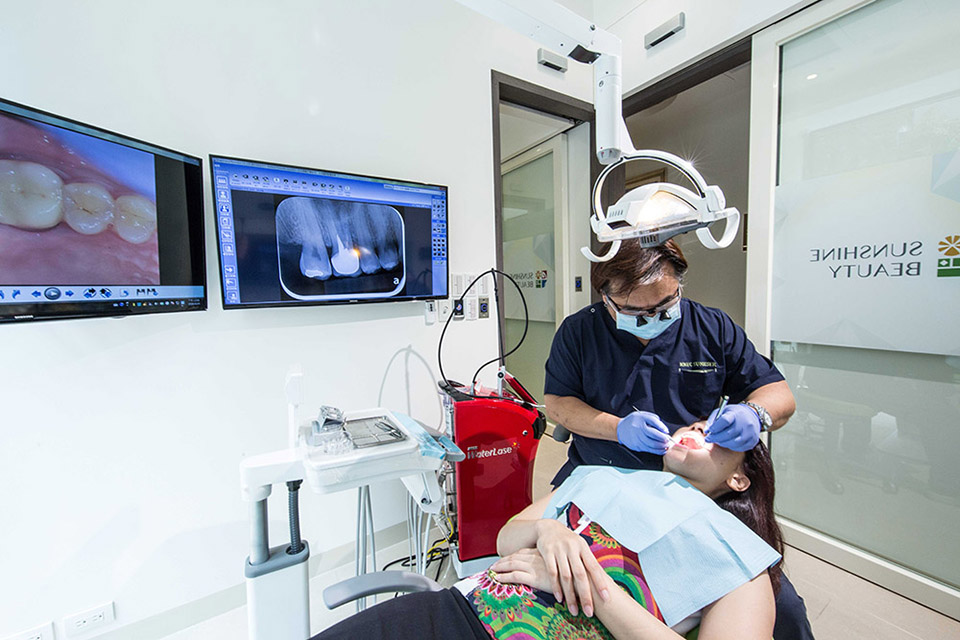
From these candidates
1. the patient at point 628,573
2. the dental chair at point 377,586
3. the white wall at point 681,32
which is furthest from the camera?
the white wall at point 681,32

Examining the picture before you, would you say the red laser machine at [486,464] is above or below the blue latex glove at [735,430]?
below

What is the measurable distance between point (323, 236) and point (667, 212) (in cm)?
129

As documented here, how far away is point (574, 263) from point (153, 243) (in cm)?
244

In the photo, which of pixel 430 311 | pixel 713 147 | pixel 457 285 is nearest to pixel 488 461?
pixel 430 311

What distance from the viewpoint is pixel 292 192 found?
1552mm

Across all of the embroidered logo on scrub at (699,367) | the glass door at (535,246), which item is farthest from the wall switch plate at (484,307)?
the embroidered logo on scrub at (699,367)

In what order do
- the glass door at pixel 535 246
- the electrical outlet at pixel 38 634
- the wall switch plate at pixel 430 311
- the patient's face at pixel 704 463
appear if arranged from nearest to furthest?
the patient's face at pixel 704 463 < the electrical outlet at pixel 38 634 < the wall switch plate at pixel 430 311 < the glass door at pixel 535 246

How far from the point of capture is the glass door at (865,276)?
1396mm

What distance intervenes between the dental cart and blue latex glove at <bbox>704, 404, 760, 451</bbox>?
2.20ft

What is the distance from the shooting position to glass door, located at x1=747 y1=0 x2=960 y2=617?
1.40 metres

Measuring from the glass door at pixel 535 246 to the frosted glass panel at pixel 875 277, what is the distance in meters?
1.41

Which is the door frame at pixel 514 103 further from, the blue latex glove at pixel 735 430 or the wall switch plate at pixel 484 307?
the blue latex glove at pixel 735 430

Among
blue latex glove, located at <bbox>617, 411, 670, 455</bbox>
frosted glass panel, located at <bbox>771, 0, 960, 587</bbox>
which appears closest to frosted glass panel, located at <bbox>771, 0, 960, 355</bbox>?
frosted glass panel, located at <bbox>771, 0, 960, 587</bbox>

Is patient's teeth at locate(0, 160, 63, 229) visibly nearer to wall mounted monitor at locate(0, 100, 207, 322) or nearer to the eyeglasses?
wall mounted monitor at locate(0, 100, 207, 322)
